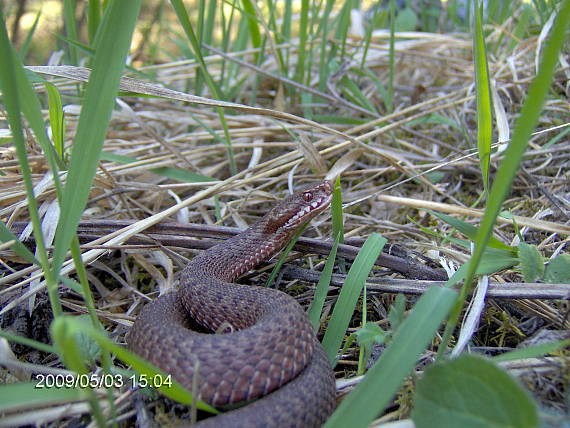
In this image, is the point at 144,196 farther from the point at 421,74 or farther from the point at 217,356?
the point at 421,74

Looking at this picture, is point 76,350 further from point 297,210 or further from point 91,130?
point 297,210

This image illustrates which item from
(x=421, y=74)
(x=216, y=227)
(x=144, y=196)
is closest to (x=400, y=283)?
(x=216, y=227)

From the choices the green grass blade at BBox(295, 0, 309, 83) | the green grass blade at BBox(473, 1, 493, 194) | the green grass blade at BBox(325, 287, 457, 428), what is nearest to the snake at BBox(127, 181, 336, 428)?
the green grass blade at BBox(325, 287, 457, 428)

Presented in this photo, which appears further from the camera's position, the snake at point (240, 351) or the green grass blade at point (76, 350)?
the snake at point (240, 351)

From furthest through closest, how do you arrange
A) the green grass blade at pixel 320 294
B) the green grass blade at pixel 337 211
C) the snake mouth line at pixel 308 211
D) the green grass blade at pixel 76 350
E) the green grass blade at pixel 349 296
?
the snake mouth line at pixel 308 211
the green grass blade at pixel 337 211
the green grass blade at pixel 320 294
the green grass blade at pixel 349 296
the green grass blade at pixel 76 350

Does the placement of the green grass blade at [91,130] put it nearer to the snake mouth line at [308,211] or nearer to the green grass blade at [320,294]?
the green grass blade at [320,294]

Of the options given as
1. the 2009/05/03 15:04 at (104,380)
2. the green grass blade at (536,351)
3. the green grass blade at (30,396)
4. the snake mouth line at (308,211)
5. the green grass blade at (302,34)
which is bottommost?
the 2009/05/03 15:04 at (104,380)

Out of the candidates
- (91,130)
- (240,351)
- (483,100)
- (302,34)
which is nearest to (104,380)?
(240,351)

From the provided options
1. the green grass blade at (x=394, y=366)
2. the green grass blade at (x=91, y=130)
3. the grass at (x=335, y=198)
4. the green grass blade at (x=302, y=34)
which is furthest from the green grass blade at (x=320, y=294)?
the green grass blade at (x=302, y=34)
